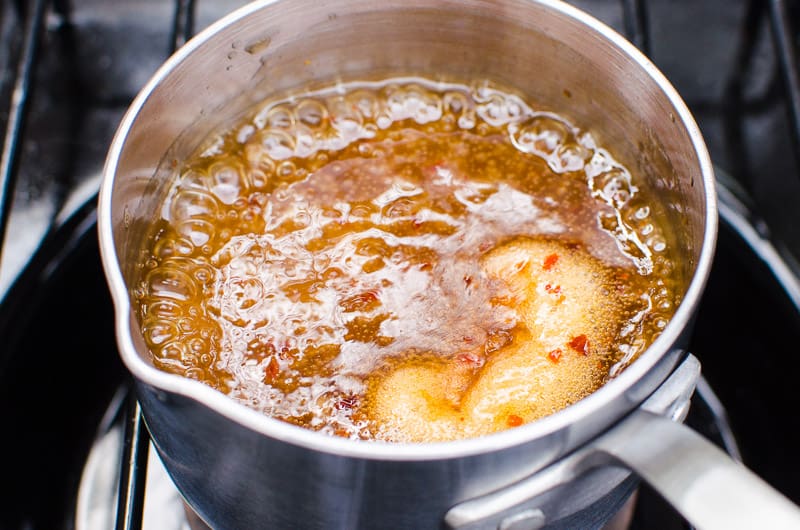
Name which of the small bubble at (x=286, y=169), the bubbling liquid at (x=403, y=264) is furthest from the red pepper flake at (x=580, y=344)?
the small bubble at (x=286, y=169)

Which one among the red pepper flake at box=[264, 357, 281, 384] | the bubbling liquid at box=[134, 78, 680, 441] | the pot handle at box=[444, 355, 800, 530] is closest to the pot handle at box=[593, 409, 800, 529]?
the pot handle at box=[444, 355, 800, 530]

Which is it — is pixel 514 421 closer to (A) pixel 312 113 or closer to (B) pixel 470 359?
(B) pixel 470 359

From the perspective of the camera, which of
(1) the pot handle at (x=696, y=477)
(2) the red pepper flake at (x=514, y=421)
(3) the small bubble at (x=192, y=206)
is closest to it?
(1) the pot handle at (x=696, y=477)

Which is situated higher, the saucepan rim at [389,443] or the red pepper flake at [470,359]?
the saucepan rim at [389,443]

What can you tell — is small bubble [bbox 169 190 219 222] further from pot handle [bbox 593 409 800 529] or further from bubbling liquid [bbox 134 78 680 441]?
pot handle [bbox 593 409 800 529]

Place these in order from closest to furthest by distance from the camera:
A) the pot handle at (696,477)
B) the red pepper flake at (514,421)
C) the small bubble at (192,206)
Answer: the pot handle at (696,477) → the red pepper flake at (514,421) → the small bubble at (192,206)

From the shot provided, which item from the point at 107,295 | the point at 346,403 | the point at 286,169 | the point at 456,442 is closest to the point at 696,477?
the point at 456,442

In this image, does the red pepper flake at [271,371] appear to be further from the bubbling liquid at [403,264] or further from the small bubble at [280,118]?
the small bubble at [280,118]
